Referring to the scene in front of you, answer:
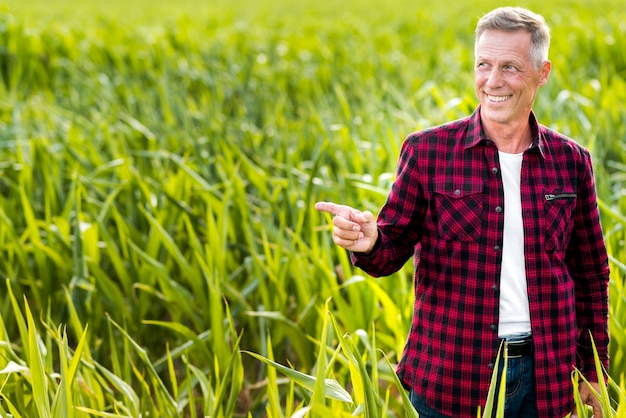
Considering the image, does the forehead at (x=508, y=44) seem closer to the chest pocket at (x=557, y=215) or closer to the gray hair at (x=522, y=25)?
the gray hair at (x=522, y=25)

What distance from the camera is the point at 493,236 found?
4.85ft

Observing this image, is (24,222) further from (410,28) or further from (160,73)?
(410,28)

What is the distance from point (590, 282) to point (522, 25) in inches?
18.5

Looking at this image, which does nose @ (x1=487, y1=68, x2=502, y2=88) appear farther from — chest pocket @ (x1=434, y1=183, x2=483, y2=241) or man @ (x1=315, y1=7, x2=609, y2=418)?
chest pocket @ (x1=434, y1=183, x2=483, y2=241)

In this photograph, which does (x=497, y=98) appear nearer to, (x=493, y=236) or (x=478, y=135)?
(x=478, y=135)

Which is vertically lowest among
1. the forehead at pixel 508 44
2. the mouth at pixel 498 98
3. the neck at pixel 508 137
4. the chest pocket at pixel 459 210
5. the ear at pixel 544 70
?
the chest pocket at pixel 459 210

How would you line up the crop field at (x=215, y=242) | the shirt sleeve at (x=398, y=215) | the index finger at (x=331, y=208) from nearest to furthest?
the index finger at (x=331, y=208) → the shirt sleeve at (x=398, y=215) → the crop field at (x=215, y=242)

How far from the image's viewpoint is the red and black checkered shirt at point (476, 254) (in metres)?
1.48

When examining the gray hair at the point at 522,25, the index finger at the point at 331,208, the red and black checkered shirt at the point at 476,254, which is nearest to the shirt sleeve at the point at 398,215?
the red and black checkered shirt at the point at 476,254

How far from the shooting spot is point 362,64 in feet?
20.7

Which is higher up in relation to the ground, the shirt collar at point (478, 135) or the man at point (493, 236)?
the shirt collar at point (478, 135)

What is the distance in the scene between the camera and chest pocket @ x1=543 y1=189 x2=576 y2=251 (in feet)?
4.88

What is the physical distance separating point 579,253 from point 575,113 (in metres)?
2.38

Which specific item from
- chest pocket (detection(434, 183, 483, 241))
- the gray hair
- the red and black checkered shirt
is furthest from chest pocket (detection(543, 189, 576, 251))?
the gray hair
